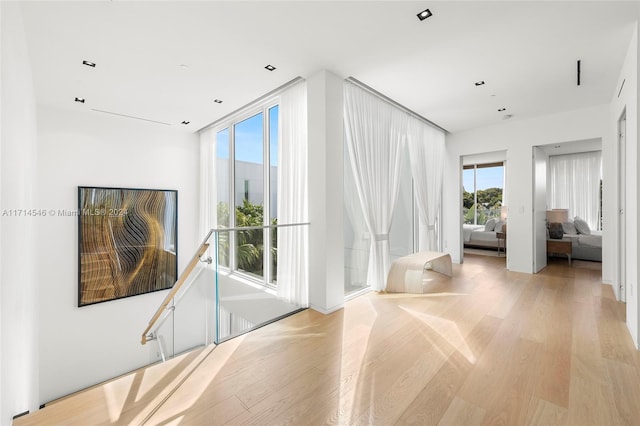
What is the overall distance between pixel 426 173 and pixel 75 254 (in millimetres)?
6310

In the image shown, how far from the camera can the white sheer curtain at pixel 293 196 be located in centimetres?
359

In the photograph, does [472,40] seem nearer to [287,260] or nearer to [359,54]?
[359,54]

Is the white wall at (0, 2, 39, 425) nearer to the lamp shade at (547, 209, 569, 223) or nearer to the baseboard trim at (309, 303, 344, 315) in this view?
the baseboard trim at (309, 303, 344, 315)

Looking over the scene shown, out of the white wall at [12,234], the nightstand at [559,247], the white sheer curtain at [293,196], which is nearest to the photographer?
the white wall at [12,234]

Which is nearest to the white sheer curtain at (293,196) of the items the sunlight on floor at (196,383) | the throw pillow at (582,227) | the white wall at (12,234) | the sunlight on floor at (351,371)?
the sunlight on floor at (351,371)

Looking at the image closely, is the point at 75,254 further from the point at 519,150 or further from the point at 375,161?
the point at 519,150

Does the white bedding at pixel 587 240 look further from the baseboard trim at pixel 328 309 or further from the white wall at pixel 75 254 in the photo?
the white wall at pixel 75 254

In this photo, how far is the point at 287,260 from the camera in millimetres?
3723

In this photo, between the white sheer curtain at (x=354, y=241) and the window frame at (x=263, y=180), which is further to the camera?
the white sheer curtain at (x=354, y=241)

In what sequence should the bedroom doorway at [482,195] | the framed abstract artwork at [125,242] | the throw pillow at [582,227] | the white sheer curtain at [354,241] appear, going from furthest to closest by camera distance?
the bedroom doorway at [482,195] < the throw pillow at [582,227] < the framed abstract artwork at [125,242] < the white sheer curtain at [354,241]

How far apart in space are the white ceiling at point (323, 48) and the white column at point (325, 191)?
31 centimetres

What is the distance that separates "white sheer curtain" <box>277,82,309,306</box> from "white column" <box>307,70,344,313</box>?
15 centimetres

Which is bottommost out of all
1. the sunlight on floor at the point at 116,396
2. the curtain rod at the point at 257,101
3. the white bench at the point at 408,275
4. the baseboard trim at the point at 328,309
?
the sunlight on floor at the point at 116,396

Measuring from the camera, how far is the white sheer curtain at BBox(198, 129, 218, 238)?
5.70 metres
